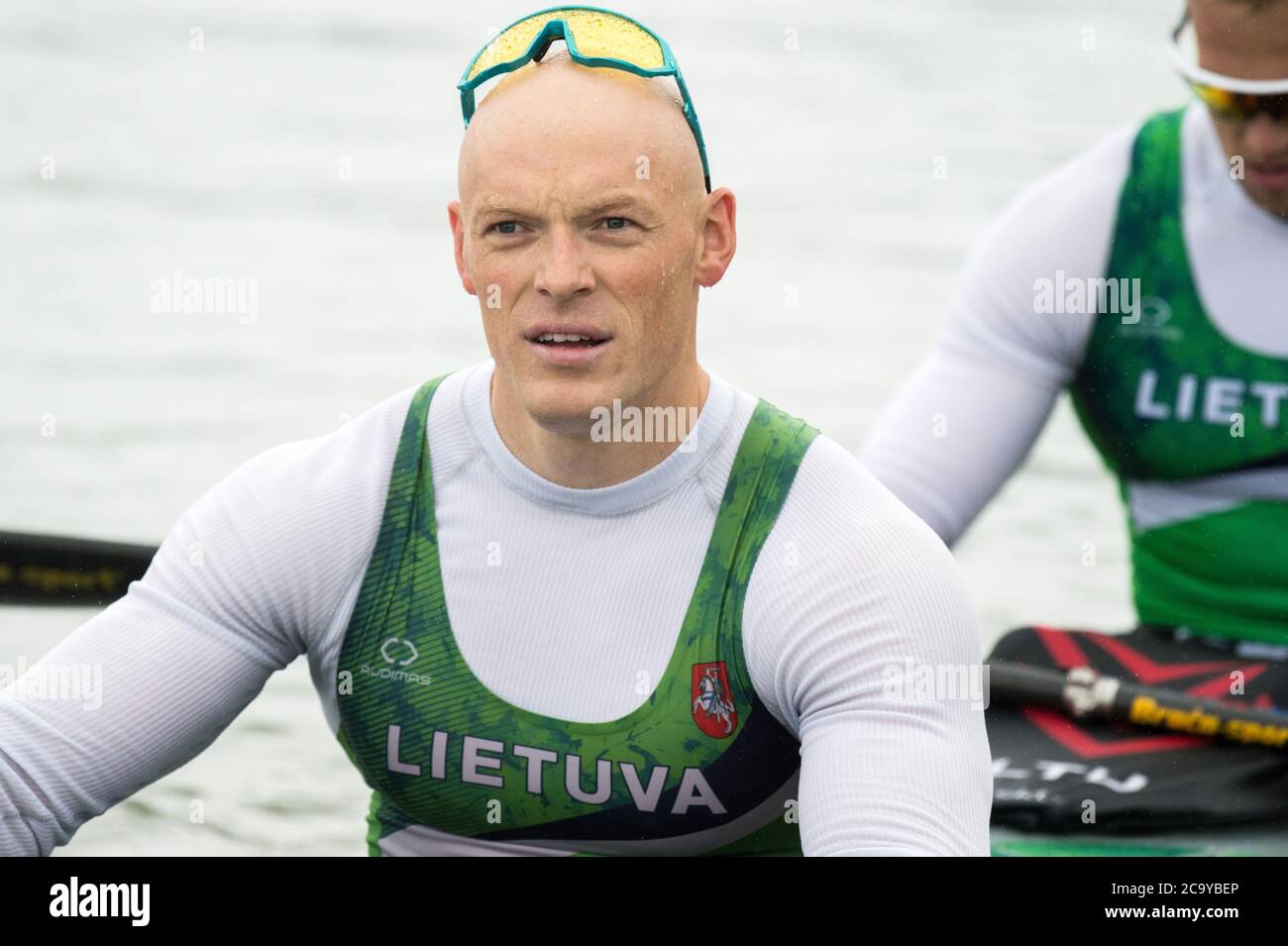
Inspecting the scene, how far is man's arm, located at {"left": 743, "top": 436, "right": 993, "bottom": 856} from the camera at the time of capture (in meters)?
2.25

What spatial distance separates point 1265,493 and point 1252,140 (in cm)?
A: 66

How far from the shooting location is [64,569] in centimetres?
396

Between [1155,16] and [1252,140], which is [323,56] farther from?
[1252,140]

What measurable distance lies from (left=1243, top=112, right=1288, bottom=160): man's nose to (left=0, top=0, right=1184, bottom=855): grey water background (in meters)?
2.40

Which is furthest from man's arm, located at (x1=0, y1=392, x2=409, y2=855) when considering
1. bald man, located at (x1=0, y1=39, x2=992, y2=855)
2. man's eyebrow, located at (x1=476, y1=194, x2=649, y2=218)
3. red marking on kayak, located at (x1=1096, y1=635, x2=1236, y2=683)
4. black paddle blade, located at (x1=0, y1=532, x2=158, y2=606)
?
red marking on kayak, located at (x1=1096, y1=635, x2=1236, y2=683)

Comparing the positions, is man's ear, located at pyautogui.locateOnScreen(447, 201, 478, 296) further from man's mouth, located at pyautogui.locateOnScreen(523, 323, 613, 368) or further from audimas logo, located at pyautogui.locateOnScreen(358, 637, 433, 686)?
audimas logo, located at pyautogui.locateOnScreen(358, 637, 433, 686)

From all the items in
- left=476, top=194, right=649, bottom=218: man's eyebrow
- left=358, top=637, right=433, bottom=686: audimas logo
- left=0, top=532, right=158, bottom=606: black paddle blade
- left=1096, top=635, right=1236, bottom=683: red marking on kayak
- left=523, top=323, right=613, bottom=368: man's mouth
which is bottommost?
left=358, top=637, right=433, bottom=686: audimas logo

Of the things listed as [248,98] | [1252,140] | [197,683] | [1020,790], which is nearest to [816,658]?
[197,683]

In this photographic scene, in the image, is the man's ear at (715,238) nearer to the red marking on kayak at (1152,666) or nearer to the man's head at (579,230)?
the man's head at (579,230)

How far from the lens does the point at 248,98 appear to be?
46.7 feet

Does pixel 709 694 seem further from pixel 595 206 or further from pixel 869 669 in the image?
pixel 595 206
